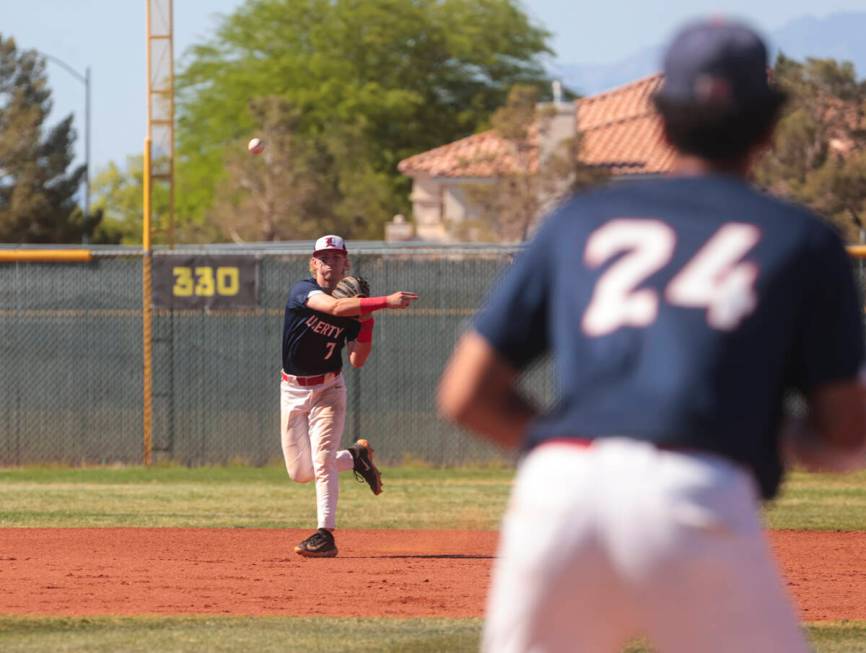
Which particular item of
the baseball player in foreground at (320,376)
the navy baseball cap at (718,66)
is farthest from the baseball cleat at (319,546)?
the navy baseball cap at (718,66)

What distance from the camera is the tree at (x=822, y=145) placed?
34688 mm

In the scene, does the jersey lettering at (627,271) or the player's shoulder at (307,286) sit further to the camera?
the player's shoulder at (307,286)

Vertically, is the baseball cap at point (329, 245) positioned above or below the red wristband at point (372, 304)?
above

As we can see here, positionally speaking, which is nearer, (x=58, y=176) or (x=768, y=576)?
(x=768, y=576)

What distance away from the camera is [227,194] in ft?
171

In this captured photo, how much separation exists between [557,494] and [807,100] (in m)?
34.6

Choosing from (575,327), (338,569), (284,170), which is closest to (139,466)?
(338,569)

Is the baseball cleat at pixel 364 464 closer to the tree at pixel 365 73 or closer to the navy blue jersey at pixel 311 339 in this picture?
the navy blue jersey at pixel 311 339

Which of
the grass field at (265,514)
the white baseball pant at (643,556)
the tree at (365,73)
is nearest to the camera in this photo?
the white baseball pant at (643,556)

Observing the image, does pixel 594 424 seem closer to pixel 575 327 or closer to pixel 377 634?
pixel 575 327

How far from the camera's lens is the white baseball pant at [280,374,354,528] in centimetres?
1047

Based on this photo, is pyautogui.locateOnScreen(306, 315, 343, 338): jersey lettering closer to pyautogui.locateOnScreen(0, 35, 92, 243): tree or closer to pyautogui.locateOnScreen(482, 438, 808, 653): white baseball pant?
pyautogui.locateOnScreen(482, 438, 808, 653): white baseball pant

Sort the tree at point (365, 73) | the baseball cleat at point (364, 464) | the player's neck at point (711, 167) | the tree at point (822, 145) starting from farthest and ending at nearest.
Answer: the tree at point (365, 73) < the tree at point (822, 145) < the baseball cleat at point (364, 464) < the player's neck at point (711, 167)

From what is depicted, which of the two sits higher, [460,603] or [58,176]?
[58,176]
